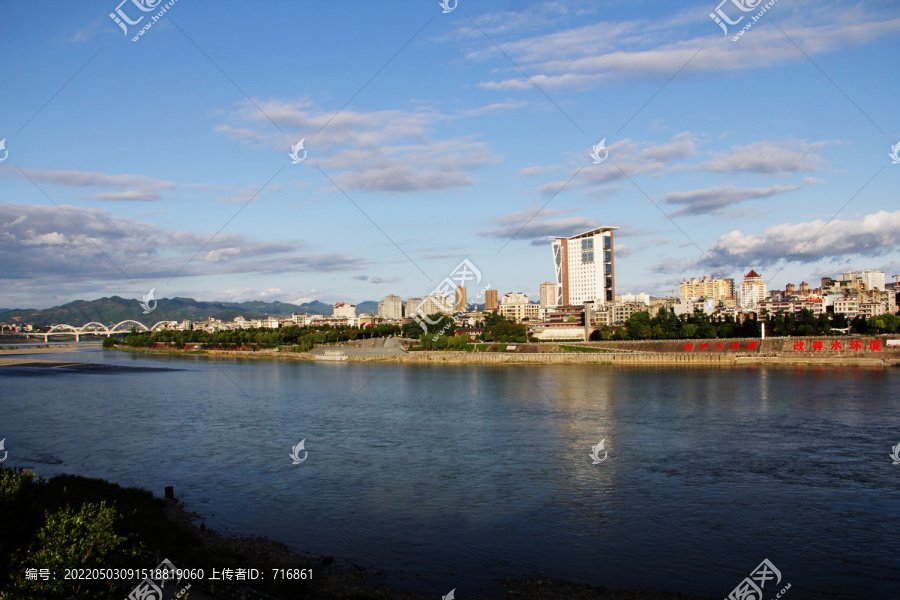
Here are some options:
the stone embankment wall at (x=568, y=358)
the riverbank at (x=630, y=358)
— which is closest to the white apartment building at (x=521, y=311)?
the riverbank at (x=630, y=358)

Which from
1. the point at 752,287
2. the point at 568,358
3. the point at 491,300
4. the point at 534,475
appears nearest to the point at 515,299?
the point at 491,300

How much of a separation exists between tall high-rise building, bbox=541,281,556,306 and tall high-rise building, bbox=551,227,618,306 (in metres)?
27.8

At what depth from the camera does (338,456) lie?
13.6m

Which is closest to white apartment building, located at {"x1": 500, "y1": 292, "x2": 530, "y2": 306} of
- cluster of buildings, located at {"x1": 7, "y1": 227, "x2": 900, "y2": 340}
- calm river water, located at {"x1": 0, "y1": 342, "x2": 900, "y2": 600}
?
cluster of buildings, located at {"x1": 7, "y1": 227, "x2": 900, "y2": 340}

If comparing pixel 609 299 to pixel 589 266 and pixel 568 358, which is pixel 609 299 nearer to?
pixel 589 266

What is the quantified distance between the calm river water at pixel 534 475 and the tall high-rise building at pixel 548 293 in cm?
10076

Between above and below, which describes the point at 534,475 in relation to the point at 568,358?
below

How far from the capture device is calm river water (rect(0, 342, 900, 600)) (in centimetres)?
785

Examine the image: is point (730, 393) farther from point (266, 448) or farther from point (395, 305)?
point (395, 305)

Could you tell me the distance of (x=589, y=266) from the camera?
307ft

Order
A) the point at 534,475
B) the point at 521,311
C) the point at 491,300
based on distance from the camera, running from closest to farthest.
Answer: the point at 534,475
the point at 521,311
the point at 491,300

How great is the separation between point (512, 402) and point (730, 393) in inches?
330

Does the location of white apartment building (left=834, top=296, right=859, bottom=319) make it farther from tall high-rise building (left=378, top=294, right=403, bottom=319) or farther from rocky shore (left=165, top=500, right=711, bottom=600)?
tall high-rise building (left=378, top=294, right=403, bottom=319)

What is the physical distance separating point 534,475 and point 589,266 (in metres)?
84.3
